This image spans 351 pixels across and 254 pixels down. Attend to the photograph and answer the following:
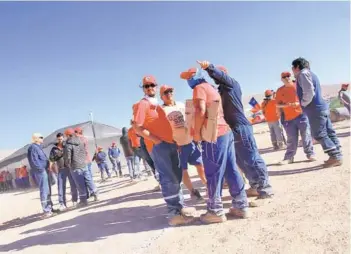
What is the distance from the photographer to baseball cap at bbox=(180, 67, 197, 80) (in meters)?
3.67

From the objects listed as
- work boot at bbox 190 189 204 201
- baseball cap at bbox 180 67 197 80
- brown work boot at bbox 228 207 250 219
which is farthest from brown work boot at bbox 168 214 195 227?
baseball cap at bbox 180 67 197 80

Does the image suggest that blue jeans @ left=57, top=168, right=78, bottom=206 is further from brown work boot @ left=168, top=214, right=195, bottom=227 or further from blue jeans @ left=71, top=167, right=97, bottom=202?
brown work boot @ left=168, top=214, right=195, bottom=227

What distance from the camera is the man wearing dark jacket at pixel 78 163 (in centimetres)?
720

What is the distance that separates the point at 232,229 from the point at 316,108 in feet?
9.99


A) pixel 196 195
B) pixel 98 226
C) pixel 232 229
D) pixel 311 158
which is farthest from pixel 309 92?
pixel 98 226

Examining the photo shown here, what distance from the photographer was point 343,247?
2445mm

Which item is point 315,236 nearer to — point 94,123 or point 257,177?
point 257,177

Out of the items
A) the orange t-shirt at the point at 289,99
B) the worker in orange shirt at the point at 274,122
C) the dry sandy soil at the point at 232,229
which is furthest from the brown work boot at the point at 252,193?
the worker in orange shirt at the point at 274,122

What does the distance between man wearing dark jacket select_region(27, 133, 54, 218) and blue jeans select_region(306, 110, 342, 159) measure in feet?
18.2

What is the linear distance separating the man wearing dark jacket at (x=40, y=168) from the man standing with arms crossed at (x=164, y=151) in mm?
3969

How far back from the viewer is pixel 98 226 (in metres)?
4.46

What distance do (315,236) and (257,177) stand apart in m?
1.57

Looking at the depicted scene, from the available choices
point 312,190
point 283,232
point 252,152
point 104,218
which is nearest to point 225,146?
point 252,152

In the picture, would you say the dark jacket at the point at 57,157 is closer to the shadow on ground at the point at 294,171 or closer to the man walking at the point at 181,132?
the man walking at the point at 181,132
